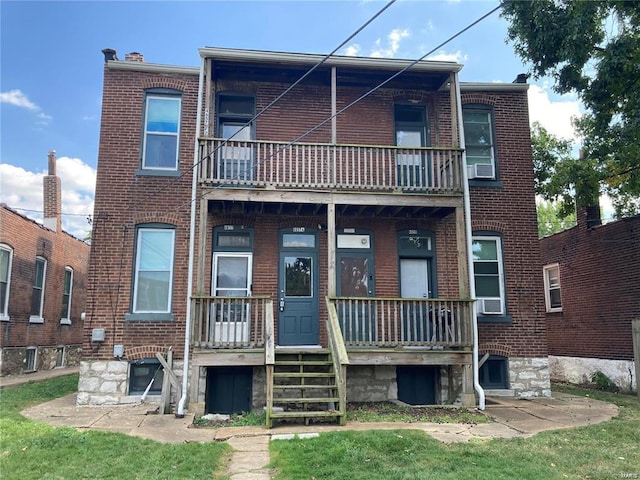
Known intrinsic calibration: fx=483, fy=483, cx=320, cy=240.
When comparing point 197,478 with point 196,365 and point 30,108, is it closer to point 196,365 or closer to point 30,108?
point 196,365

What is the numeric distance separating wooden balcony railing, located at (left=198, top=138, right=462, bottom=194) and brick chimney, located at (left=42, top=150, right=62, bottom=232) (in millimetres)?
9543

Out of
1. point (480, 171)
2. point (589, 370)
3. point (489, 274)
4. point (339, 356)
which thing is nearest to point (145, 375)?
point (339, 356)

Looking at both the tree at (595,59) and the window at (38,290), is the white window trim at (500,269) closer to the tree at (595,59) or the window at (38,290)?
the tree at (595,59)

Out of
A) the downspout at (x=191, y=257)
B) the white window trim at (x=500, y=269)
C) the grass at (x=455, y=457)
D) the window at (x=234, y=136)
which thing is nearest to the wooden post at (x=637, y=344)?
the white window trim at (x=500, y=269)

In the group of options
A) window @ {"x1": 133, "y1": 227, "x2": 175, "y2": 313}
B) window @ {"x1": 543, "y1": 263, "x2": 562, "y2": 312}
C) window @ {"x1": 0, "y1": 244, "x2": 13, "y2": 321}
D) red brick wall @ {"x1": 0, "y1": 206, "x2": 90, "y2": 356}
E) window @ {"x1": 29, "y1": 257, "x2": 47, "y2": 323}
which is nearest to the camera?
window @ {"x1": 133, "y1": 227, "x2": 175, "y2": 313}

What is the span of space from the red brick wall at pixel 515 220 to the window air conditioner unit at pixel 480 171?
0.21 meters

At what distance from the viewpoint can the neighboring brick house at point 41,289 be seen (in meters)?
13.4

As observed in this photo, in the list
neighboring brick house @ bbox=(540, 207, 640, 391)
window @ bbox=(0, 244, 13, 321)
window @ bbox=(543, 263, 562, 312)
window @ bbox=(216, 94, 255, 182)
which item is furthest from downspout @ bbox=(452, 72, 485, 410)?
window @ bbox=(0, 244, 13, 321)

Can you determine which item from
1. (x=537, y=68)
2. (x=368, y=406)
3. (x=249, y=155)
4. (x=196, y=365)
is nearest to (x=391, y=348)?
(x=368, y=406)

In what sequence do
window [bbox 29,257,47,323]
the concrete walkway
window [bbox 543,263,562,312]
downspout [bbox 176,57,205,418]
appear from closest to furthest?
the concrete walkway, downspout [bbox 176,57,205,418], window [bbox 543,263,562,312], window [bbox 29,257,47,323]

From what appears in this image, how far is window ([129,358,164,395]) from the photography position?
30.6 feet

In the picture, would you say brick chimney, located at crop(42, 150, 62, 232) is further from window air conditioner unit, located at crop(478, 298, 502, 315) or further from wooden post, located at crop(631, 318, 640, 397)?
wooden post, located at crop(631, 318, 640, 397)

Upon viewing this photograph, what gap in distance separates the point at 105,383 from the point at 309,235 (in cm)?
493

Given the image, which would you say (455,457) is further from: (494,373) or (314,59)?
(314,59)
